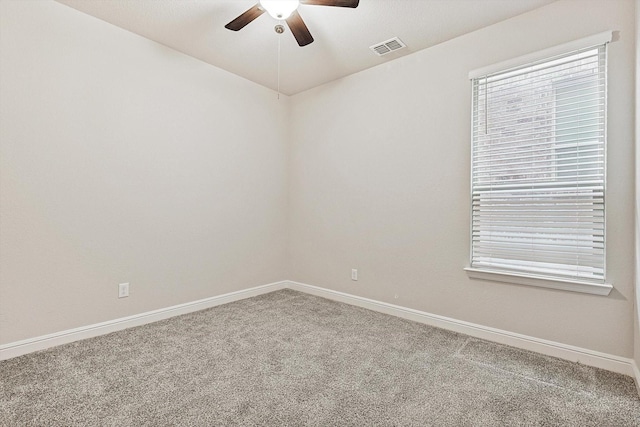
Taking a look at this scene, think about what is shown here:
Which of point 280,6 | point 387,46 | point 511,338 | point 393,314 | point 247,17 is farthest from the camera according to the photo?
point 393,314

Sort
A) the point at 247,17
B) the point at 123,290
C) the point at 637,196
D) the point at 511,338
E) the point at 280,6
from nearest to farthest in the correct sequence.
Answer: the point at 637,196 → the point at 280,6 → the point at 247,17 → the point at 511,338 → the point at 123,290

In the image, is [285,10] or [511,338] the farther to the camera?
[511,338]

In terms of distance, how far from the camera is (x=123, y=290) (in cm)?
269

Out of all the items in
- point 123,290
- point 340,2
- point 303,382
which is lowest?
point 303,382

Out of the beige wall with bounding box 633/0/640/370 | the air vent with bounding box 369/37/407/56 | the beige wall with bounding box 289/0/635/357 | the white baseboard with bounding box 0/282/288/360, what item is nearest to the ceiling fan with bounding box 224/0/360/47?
the air vent with bounding box 369/37/407/56

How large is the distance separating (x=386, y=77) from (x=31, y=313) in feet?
11.7

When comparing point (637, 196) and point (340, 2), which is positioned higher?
point (340, 2)

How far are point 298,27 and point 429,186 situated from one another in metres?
1.72

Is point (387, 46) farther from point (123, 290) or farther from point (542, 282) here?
point (123, 290)

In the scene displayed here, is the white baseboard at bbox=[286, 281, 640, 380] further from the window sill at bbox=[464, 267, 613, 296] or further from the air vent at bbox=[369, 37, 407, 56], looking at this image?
the air vent at bbox=[369, 37, 407, 56]

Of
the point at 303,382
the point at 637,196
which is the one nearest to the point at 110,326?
the point at 303,382

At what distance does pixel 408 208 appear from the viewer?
3020mm

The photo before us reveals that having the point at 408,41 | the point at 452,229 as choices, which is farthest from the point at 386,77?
the point at 452,229

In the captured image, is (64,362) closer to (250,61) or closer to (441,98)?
(250,61)
